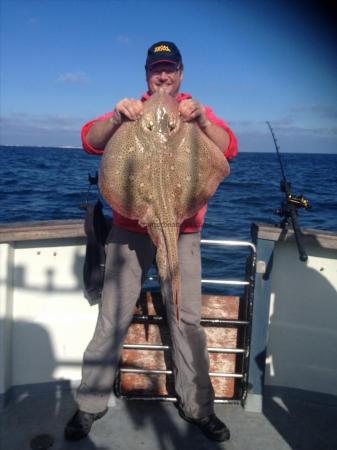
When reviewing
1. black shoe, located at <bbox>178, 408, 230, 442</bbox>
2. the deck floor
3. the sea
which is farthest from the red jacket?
the sea

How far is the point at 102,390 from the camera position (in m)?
3.18

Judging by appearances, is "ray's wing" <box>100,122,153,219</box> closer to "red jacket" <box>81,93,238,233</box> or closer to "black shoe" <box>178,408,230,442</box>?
"red jacket" <box>81,93,238,233</box>

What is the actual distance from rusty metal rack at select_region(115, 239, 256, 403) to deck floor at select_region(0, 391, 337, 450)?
0.11 m

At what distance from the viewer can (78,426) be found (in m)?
3.09

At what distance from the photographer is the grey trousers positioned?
3.06m

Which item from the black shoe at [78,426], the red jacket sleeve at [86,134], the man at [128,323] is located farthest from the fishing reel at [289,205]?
the black shoe at [78,426]

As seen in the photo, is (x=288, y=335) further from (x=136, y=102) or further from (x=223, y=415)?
(x=136, y=102)

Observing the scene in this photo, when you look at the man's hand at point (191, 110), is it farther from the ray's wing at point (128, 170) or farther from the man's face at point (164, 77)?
the man's face at point (164, 77)

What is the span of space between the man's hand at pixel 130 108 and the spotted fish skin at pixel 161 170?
3 cm

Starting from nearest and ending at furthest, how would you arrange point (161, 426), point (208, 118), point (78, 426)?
point (208, 118) → point (78, 426) → point (161, 426)

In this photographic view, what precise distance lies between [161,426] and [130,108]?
239 cm

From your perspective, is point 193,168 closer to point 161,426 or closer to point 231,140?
point 231,140

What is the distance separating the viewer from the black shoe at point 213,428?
3.11 meters

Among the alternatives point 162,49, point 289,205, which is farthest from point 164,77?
point 289,205
